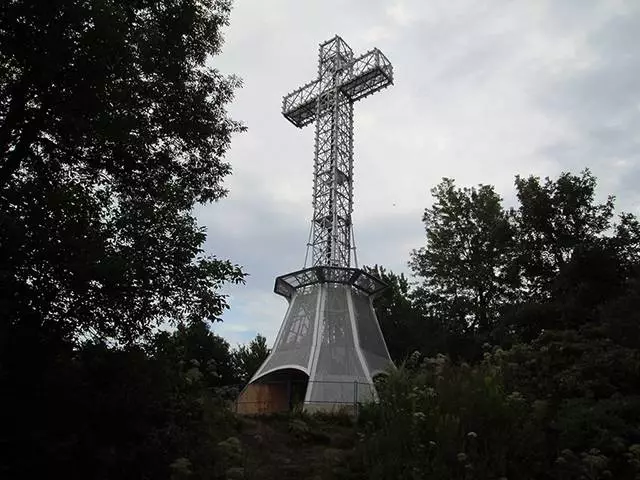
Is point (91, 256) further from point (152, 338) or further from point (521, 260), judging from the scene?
point (521, 260)

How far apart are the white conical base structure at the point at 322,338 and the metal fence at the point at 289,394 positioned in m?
0.04

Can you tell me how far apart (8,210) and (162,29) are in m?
3.52

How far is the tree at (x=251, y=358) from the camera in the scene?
38.8 meters

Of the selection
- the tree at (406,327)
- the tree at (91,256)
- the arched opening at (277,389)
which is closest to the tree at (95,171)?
the tree at (91,256)

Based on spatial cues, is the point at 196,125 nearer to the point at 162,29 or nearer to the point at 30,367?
the point at 162,29

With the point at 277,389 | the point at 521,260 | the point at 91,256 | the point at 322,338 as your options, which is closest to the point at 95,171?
the point at 91,256

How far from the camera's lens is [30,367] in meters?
5.80

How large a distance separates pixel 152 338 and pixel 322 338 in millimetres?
14834

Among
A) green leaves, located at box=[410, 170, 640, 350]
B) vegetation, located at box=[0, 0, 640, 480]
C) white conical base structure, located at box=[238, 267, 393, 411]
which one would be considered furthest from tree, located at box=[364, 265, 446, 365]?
vegetation, located at box=[0, 0, 640, 480]

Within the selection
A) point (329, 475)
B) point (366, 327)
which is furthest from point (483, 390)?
point (366, 327)

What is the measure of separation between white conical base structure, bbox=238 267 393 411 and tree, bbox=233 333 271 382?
16.3m

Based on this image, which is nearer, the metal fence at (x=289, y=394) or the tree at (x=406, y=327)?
the metal fence at (x=289, y=394)

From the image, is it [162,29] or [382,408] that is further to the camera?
[382,408]

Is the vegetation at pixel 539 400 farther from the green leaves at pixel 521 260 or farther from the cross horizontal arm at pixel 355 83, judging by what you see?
the cross horizontal arm at pixel 355 83
